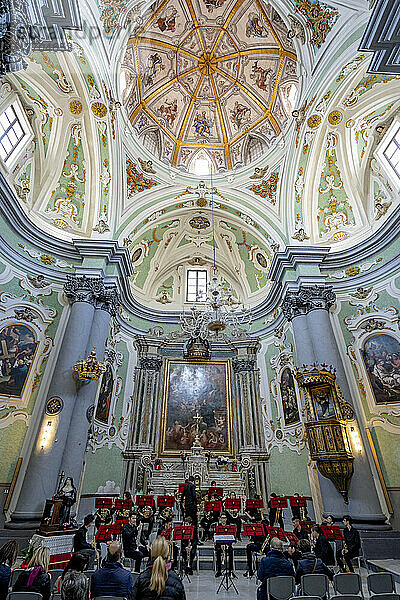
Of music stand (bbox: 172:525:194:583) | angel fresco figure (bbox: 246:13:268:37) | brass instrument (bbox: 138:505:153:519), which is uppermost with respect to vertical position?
angel fresco figure (bbox: 246:13:268:37)

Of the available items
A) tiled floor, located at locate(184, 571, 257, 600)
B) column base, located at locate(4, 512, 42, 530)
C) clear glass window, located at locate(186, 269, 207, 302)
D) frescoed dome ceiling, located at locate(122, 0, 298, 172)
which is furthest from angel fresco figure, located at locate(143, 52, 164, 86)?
tiled floor, located at locate(184, 571, 257, 600)

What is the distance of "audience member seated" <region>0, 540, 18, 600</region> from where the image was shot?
352 cm

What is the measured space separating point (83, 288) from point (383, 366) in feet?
33.6

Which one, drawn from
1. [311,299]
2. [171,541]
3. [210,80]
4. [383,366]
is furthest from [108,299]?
[210,80]

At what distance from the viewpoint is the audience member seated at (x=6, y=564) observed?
3.52 metres

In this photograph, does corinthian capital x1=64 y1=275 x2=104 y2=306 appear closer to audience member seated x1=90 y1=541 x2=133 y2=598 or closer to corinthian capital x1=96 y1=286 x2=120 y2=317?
corinthian capital x1=96 y1=286 x2=120 y2=317

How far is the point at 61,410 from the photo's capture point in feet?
32.8

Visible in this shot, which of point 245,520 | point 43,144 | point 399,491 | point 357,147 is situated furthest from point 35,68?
point 399,491

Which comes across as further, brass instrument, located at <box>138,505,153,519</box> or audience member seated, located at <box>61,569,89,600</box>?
brass instrument, located at <box>138,505,153,519</box>

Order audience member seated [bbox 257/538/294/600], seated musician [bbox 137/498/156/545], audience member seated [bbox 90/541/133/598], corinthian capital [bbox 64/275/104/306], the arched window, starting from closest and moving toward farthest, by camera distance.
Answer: audience member seated [bbox 90/541/133/598]
audience member seated [bbox 257/538/294/600]
seated musician [bbox 137/498/156/545]
corinthian capital [bbox 64/275/104/306]
the arched window

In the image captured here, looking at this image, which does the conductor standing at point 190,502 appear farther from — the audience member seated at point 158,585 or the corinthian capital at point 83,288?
the corinthian capital at point 83,288

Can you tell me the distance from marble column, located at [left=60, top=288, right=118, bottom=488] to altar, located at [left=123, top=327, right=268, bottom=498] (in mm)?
3286

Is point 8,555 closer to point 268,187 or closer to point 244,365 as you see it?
point 244,365

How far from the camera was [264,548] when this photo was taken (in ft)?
20.7
